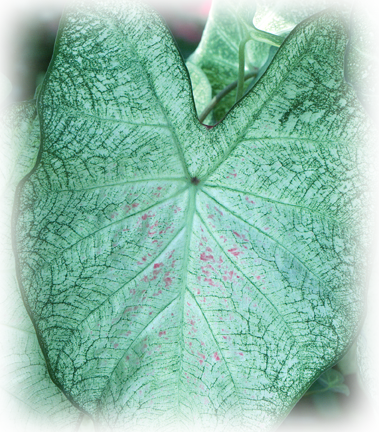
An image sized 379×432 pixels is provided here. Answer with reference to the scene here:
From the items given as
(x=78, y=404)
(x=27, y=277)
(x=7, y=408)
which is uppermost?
(x=27, y=277)

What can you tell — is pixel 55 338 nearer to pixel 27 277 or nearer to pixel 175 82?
pixel 27 277

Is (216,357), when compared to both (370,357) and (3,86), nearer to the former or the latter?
(370,357)

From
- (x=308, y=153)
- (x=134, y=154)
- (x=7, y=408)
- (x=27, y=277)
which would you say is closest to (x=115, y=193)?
(x=134, y=154)

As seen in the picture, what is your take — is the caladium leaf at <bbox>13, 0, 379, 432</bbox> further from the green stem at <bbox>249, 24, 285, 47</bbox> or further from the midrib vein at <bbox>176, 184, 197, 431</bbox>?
the green stem at <bbox>249, 24, 285, 47</bbox>

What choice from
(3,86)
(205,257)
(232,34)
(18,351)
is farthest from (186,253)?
(232,34)

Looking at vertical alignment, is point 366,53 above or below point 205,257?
above

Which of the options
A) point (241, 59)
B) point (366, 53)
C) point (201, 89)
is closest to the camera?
point (366, 53)

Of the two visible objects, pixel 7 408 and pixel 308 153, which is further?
pixel 7 408
